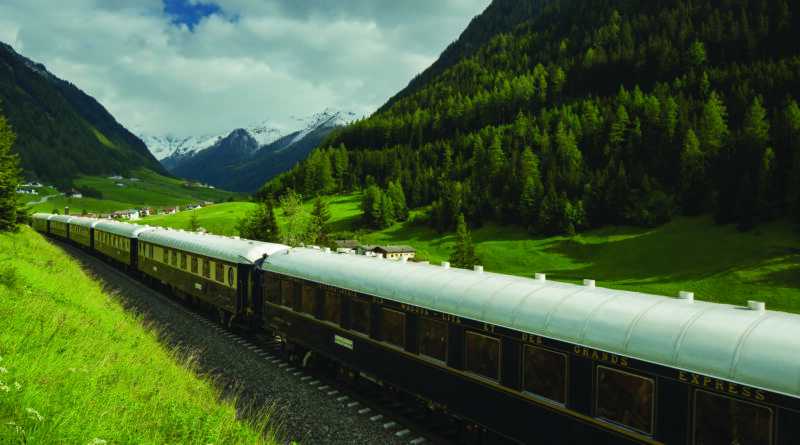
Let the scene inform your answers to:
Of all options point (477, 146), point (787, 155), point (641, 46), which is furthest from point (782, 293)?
point (641, 46)

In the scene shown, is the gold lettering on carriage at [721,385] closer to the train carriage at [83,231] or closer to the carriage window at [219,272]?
the carriage window at [219,272]

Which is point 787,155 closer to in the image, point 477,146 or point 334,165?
point 477,146

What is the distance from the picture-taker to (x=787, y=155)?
68.5m

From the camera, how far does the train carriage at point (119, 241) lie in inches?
1302

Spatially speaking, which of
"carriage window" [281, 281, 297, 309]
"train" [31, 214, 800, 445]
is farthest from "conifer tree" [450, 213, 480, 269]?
"train" [31, 214, 800, 445]

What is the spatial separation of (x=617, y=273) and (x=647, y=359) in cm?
6294

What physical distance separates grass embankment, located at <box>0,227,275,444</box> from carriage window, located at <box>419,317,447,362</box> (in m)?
4.02

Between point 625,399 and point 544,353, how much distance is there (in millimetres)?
1456

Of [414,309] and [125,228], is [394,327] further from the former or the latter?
[125,228]

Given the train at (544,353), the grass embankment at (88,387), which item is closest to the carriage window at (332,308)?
the train at (544,353)

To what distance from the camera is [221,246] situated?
20.2 m

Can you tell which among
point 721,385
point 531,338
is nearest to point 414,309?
point 531,338

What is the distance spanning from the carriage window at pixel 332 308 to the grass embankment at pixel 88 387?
151 inches

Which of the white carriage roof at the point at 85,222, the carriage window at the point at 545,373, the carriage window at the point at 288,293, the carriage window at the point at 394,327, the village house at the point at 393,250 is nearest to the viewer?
the carriage window at the point at 545,373
